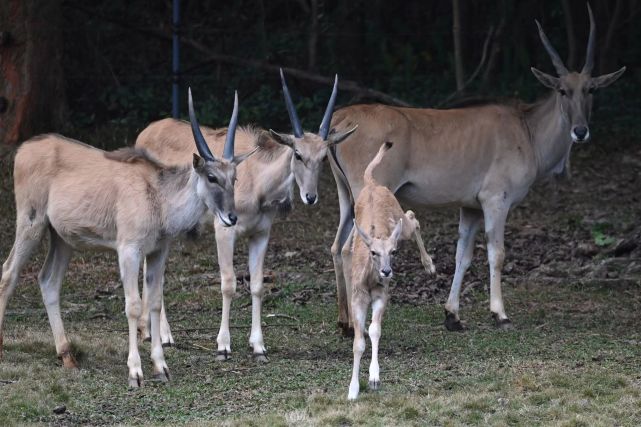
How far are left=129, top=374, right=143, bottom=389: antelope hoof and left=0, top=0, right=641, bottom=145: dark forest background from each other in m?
7.29

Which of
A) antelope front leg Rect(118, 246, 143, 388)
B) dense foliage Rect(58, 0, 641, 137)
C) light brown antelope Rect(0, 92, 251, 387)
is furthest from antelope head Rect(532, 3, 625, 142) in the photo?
dense foliage Rect(58, 0, 641, 137)

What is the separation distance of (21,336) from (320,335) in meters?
2.06

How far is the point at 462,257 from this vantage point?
32.5 feet

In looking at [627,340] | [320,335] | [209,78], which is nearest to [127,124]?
[209,78]

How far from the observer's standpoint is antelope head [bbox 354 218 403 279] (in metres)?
7.00

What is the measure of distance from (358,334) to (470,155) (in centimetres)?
314

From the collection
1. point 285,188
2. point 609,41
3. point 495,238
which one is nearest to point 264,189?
point 285,188

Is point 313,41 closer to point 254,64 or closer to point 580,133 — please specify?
point 254,64

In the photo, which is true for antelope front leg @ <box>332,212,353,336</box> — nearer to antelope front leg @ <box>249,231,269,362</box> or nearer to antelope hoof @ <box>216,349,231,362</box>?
antelope front leg @ <box>249,231,269,362</box>

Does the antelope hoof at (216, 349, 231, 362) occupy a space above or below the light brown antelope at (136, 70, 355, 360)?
below

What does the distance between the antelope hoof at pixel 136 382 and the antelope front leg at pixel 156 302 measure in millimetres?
211

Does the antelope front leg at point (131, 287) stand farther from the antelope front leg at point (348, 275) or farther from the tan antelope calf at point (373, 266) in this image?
the antelope front leg at point (348, 275)

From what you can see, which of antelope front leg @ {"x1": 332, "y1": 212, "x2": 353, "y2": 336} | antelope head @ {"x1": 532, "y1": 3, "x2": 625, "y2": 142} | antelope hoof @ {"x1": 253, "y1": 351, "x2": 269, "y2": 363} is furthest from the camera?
antelope head @ {"x1": 532, "y1": 3, "x2": 625, "y2": 142}

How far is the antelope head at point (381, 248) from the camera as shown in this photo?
7.00m
